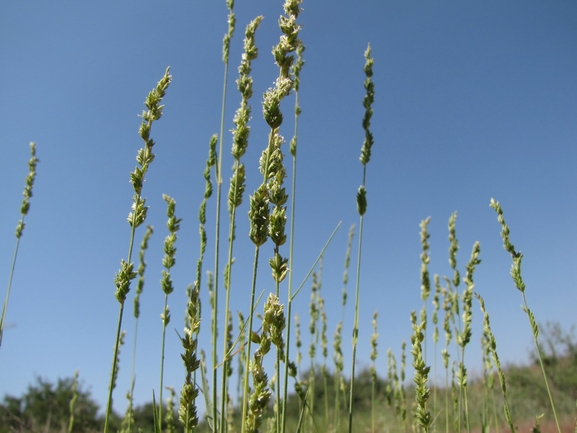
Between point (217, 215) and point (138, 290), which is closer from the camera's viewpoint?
point (217, 215)

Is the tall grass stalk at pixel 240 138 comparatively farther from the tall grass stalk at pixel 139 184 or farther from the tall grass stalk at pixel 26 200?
the tall grass stalk at pixel 26 200

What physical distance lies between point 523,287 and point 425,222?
1.10 meters

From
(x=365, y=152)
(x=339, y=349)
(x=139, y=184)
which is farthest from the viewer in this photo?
(x=339, y=349)

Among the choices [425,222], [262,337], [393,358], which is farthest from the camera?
[393,358]

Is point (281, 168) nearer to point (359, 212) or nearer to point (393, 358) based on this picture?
point (359, 212)

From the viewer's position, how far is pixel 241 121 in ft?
4.73

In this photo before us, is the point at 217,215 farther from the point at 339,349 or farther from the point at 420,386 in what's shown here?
the point at 339,349

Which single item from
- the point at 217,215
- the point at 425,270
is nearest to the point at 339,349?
the point at 425,270

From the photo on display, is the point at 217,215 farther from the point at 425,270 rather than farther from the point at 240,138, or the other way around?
the point at 425,270

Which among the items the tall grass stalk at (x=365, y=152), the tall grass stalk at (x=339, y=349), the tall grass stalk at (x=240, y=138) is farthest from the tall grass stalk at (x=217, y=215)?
the tall grass stalk at (x=339, y=349)

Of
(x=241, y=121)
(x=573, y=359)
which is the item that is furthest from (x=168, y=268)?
(x=573, y=359)

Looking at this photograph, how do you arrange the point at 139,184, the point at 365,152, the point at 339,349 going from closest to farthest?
the point at 139,184, the point at 365,152, the point at 339,349

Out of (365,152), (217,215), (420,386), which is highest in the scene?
(365,152)

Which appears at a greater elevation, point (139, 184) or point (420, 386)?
point (139, 184)
